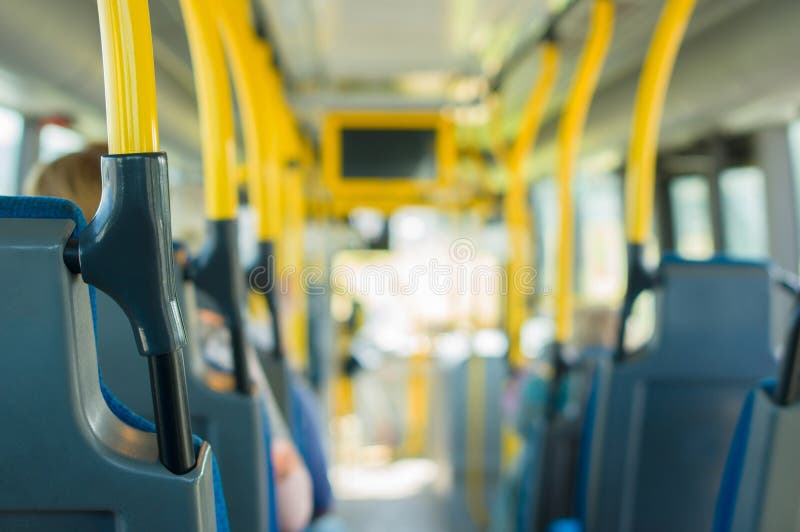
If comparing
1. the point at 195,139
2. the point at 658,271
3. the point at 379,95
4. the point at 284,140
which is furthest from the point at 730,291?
the point at 379,95

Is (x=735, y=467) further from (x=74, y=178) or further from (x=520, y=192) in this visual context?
(x=520, y=192)

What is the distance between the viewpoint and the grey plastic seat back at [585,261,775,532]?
1596mm

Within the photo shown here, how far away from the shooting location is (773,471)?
1143 mm

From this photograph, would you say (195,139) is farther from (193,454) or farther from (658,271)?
(658,271)

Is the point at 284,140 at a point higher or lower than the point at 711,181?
higher

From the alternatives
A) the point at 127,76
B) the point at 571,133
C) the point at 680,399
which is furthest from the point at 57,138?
the point at 680,399

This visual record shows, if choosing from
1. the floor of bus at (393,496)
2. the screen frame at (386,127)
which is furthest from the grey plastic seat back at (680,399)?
the floor of bus at (393,496)

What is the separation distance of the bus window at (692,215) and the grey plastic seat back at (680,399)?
1885mm

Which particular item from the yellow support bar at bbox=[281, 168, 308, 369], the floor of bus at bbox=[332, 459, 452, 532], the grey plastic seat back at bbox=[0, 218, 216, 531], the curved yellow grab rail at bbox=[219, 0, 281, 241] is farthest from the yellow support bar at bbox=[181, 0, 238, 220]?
the floor of bus at bbox=[332, 459, 452, 532]

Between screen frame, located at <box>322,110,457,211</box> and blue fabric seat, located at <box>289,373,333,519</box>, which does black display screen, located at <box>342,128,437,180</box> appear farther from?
blue fabric seat, located at <box>289,373,333,519</box>

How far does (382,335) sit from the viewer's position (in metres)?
7.35

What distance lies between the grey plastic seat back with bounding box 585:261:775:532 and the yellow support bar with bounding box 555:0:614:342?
595 mm

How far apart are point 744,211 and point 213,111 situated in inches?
104

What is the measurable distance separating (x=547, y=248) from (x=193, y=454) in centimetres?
589
